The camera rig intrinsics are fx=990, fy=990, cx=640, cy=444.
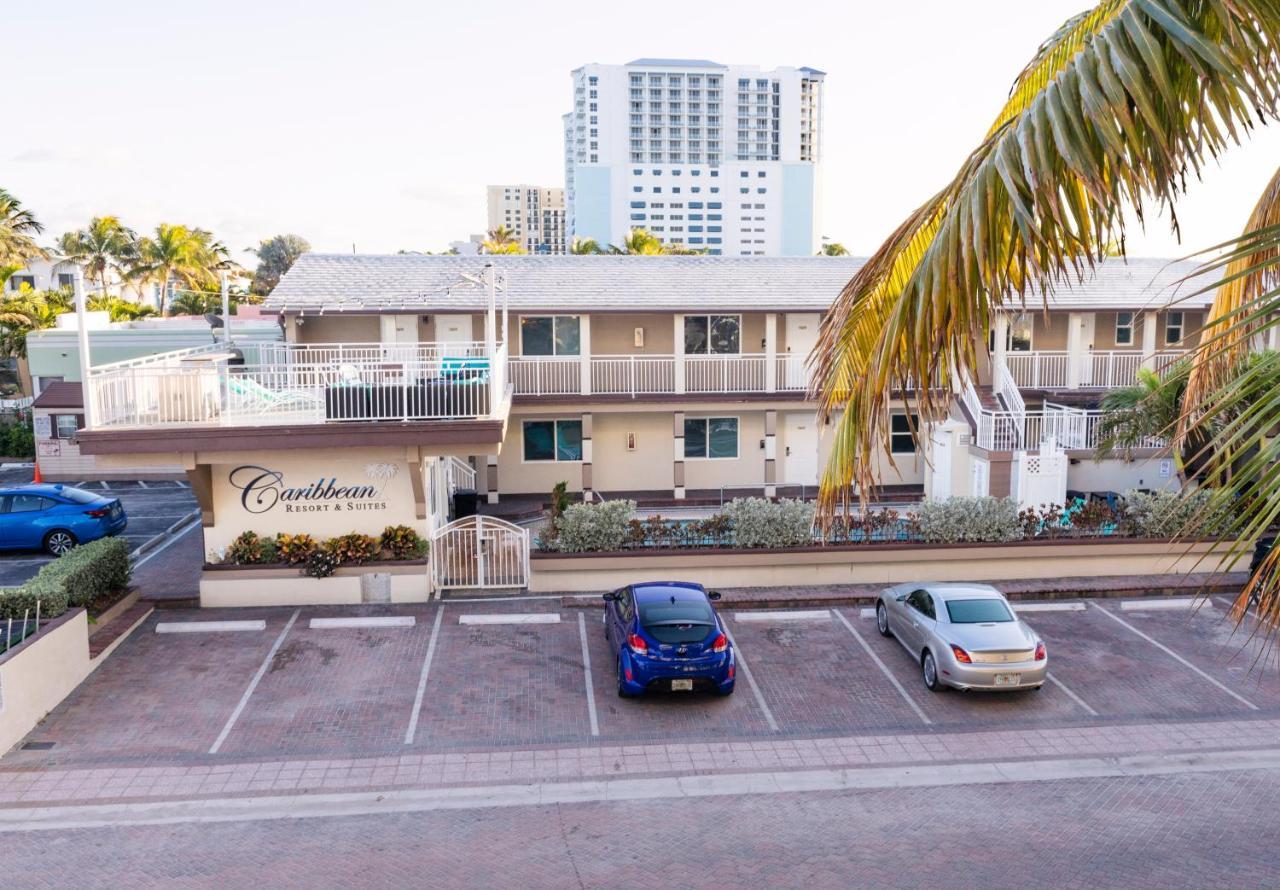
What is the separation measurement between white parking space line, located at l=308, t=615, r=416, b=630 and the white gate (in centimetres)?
148

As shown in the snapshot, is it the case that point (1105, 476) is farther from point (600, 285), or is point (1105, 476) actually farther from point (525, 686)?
point (525, 686)

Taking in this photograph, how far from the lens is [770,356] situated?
26359mm

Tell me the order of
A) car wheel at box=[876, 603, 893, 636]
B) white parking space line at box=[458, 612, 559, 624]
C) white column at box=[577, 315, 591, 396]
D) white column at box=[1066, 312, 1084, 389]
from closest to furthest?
car wheel at box=[876, 603, 893, 636]
white parking space line at box=[458, 612, 559, 624]
white column at box=[577, 315, 591, 396]
white column at box=[1066, 312, 1084, 389]

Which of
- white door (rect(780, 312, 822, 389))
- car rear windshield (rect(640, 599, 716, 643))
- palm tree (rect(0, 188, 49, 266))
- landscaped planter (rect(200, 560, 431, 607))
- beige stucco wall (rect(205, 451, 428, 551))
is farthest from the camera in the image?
palm tree (rect(0, 188, 49, 266))

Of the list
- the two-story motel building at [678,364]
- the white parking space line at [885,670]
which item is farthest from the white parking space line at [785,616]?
the two-story motel building at [678,364]

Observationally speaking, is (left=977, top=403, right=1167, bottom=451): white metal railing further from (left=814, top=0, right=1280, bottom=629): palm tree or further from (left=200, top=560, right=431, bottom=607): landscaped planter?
(left=814, top=0, right=1280, bottom=629): palm tree

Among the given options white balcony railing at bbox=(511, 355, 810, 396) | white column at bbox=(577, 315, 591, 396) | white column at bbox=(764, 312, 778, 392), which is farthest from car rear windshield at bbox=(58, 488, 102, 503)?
white column at bbox=(764, 312, 778, 392)

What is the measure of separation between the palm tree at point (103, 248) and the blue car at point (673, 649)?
5945 cm

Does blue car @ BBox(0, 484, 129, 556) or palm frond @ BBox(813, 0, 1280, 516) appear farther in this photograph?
blue car @ BBox(0, 484, 129, 556)

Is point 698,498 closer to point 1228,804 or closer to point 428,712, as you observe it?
point 428,712

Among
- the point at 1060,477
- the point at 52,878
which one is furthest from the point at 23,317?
the point at 1060,477

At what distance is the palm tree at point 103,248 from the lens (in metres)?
61.9

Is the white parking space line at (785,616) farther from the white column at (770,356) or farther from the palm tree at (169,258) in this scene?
the palm tree at (169,258)

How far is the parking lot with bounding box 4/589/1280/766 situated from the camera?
540 inches
